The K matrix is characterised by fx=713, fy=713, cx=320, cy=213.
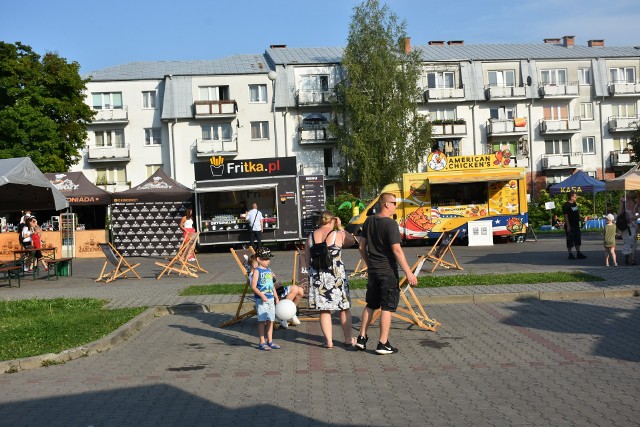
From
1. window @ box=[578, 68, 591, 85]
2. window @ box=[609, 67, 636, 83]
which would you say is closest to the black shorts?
window @ box=[578, 68, 591, 85]

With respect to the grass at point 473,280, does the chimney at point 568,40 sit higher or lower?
higher

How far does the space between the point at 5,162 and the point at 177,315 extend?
738 centimetres

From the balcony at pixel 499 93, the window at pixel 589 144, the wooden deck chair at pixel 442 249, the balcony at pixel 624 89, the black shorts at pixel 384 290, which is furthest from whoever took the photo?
the window at pixel 589 144

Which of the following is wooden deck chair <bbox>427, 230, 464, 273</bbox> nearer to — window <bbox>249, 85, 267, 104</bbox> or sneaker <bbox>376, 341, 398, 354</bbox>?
sneaker <bbox>376, 341, 398, 354</bbox>

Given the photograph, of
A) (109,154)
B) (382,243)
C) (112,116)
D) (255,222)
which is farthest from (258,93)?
(382,243)

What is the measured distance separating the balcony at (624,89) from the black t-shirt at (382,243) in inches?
2067

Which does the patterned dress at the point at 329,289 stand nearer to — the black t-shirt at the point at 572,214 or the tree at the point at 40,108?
the black t-shirt at the point at 572,214

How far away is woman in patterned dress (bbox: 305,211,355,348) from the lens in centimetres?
893

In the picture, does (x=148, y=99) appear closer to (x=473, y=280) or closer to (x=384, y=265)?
(x=473, y=280)

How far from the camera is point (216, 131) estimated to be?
51969 mm

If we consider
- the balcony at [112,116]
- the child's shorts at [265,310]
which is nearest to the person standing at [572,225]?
the child's shorts at [265,310]

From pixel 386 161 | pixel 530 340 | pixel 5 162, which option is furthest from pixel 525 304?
pixel 386 161

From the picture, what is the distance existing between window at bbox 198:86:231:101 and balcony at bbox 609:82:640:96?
29.7 metres

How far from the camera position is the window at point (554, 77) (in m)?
55.2
